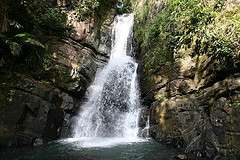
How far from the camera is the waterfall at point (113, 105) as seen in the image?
14672 millimetres

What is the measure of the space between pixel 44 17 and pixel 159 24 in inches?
200

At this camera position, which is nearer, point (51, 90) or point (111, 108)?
point (51, 90)

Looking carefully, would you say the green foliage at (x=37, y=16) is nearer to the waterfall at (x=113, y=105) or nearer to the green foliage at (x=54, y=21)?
the green foliage at (x=54, y=21)

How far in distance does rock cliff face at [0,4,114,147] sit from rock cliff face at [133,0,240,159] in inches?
115

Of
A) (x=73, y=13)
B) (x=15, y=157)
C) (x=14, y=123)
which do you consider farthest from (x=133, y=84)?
(x=15, y=157)

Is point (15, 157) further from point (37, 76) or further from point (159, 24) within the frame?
point (159, 24)

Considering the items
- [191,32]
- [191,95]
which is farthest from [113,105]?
[191,32]

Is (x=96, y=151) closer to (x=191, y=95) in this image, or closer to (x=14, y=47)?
(x=191, y=95)

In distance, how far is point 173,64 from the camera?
13.8 m

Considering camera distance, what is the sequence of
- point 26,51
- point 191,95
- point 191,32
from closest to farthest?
point 191,95 → point 191,32 → point 26,51

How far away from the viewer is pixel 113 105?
51.2 ft

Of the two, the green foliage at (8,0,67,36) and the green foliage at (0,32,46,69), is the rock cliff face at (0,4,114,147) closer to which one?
the green foliage at (0,32,46,69)

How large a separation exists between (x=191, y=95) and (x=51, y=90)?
5.43 metres

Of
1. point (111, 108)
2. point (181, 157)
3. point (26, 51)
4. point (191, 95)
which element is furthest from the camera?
point (111, 108)
